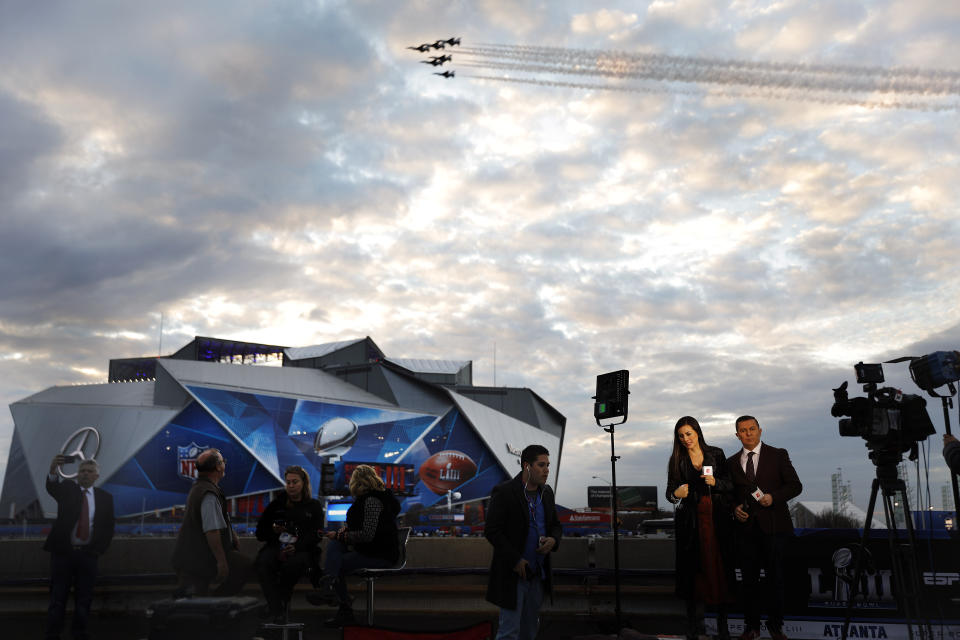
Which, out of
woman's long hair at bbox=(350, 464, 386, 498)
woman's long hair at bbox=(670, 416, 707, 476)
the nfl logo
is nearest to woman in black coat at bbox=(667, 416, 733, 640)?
woman's long hair at bbox=(670, 416, 707, 476)

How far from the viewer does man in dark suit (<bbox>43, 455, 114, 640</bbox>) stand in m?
7.07

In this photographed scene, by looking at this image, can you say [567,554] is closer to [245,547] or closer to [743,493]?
[743,493]

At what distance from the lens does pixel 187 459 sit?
53.2 m

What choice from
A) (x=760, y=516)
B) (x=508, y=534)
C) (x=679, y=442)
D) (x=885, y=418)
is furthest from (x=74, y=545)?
(x=885, y=418)

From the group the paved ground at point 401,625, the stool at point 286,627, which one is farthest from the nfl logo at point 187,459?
the stool at point 286,627

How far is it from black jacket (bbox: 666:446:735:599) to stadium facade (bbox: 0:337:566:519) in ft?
143

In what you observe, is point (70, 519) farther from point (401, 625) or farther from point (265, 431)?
point (265, 431)

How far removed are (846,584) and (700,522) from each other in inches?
83.6

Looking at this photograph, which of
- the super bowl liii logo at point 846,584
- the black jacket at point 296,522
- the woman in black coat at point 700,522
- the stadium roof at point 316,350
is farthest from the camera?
the stadium roof at point 316,350

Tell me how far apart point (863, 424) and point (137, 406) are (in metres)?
55.7

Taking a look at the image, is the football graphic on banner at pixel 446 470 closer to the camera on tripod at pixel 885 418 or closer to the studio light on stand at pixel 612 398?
the studio light on stand at pixel 612 398

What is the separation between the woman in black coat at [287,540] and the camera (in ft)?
22.2

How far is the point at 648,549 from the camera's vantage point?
9375mm

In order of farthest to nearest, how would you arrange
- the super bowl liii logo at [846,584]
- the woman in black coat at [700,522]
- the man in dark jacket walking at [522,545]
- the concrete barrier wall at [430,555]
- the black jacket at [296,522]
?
the concrete barrier wall at [430,555] < the super bowl liii logo at [846,584] < the black jacket at [296,522] < the woman in black coat at [700,522] < the man in dark jacket walking at [522,545]
